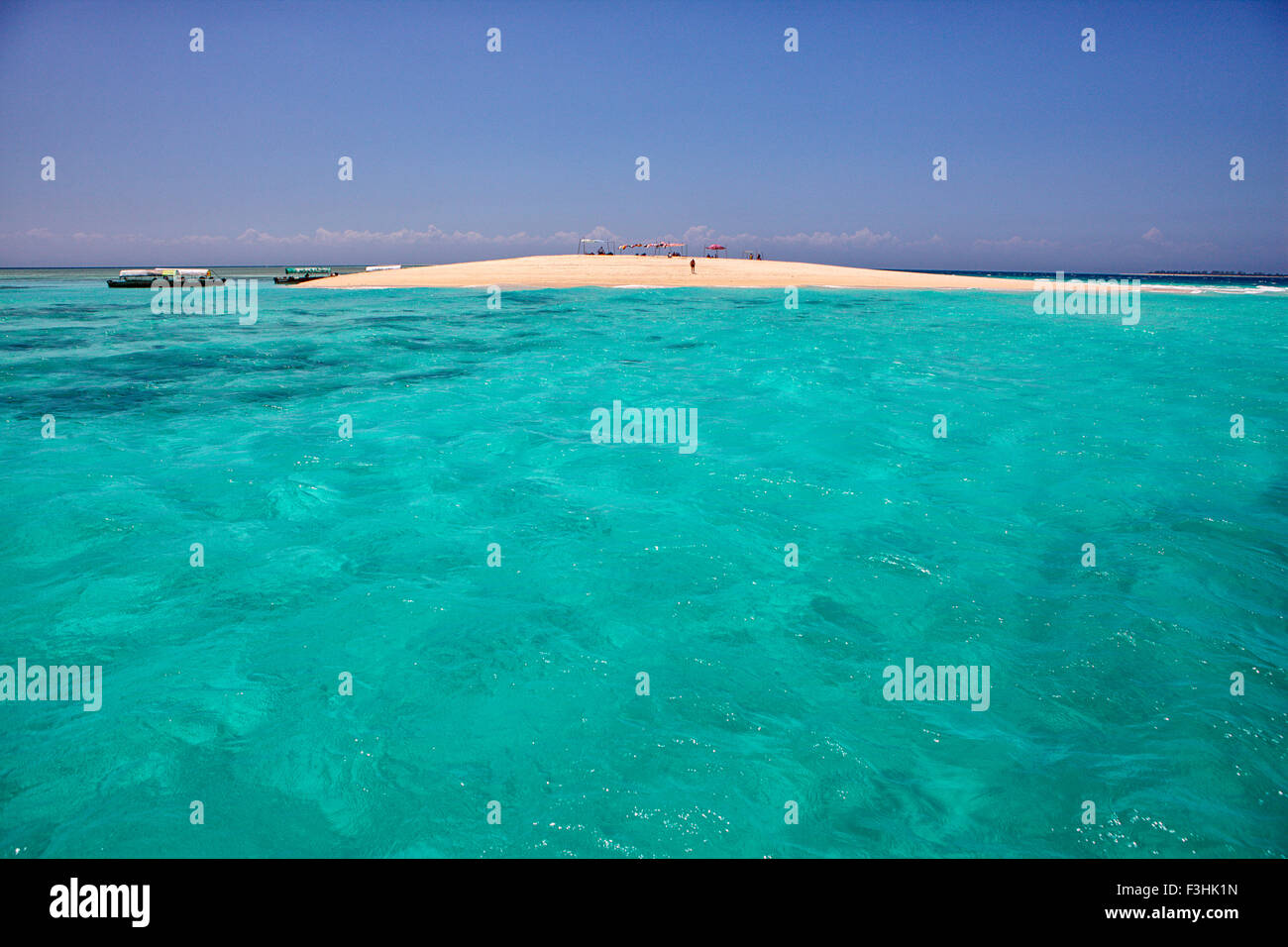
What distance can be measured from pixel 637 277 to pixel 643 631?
53.6 metres

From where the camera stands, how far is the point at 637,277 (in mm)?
54562

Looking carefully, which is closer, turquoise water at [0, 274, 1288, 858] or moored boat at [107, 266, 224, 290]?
turquoise water at [0, 274, 1288, 858]

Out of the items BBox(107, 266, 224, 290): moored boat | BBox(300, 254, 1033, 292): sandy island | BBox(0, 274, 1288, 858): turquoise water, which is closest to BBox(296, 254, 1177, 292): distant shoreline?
BBox(300, 254, 1033, 292): sandy island

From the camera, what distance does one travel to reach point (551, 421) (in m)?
10.9

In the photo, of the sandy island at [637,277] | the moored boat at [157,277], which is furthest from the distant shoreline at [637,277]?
the moored boat at [157,277]

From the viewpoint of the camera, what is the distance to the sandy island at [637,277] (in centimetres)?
5222

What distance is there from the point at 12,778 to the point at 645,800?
3.52 meters

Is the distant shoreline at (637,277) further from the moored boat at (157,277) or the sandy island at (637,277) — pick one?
the moored boat at (157,277)

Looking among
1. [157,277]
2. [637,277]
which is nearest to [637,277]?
[637,277]

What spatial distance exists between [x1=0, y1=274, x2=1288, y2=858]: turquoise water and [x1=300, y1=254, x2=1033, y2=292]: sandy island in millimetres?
43601

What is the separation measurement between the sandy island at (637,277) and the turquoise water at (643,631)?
1717 inches

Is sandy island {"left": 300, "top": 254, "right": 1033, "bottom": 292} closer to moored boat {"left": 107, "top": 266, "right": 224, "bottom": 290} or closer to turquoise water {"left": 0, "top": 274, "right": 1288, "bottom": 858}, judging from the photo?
moored boat {"left": 107, "top": 266, "right": 224, "bottom": 290}

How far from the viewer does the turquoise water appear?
10.1 feet
